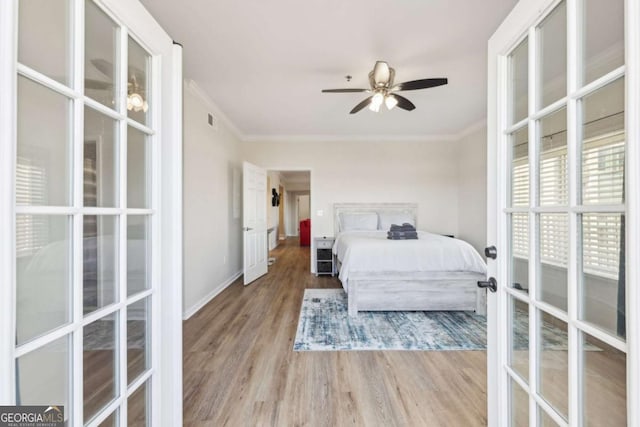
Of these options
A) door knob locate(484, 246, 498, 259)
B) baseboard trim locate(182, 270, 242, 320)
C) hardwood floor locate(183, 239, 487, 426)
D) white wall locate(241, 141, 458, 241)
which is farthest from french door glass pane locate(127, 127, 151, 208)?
white wall locate(241, 141, 458, 241)

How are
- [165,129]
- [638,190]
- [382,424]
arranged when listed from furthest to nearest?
[382,424]
[165,129]
[638,190]

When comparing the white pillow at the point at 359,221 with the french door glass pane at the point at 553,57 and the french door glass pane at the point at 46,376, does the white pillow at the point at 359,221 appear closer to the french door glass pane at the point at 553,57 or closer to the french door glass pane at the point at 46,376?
the french door glass pane at the point at 553,57

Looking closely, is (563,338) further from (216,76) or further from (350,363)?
(216,76)

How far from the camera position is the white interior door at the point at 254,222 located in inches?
173

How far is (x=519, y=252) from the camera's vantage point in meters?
1.10

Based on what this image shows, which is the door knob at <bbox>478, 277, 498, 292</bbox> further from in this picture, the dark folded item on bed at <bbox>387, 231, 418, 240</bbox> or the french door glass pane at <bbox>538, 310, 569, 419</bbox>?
the dark folded item on bed at <bbox>387, 231, 418, 240</bbox>

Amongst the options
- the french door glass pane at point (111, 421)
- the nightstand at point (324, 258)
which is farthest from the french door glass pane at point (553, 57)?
the nightstand at point (324, 258)

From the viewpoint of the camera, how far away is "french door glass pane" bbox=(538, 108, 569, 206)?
2.92ft

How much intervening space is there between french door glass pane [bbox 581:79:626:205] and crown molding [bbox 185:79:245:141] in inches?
133

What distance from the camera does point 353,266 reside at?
305cm

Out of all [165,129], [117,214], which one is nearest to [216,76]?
[165,129]

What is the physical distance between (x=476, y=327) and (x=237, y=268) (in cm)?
372

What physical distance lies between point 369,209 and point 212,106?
323 centimetres

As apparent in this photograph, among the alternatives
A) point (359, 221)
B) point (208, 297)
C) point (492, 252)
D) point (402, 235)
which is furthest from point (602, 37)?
point (359, 221)
